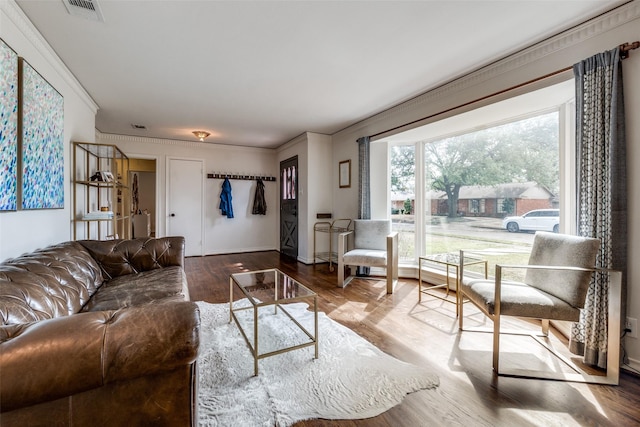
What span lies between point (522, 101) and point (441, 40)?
945 mm

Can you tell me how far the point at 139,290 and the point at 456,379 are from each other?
2.18 m

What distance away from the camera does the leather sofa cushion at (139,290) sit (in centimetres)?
179

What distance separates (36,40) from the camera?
2.05 meters

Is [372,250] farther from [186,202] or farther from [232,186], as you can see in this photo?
[186,202]

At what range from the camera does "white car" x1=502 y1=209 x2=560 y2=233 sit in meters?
2.61

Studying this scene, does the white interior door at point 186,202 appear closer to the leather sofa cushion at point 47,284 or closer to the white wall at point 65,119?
the white wall at point 65,119

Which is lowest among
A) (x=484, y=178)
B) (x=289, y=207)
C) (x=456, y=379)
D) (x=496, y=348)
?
(x=456, y=379)

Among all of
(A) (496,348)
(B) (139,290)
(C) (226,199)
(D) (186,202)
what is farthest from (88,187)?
(A) (496,348)

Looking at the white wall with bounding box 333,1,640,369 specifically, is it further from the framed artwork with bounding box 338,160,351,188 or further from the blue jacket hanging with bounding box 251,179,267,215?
the blue jacket hanging with bounding box 251,179,267,215

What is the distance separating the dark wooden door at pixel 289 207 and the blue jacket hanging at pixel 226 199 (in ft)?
3.55

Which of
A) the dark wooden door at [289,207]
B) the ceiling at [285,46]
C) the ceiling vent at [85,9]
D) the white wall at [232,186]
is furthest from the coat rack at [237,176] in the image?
the ceiling vent at [85,9]

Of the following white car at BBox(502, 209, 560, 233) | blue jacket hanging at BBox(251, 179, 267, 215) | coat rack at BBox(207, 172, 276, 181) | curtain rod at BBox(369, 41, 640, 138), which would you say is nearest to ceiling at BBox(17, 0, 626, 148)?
curtain rod at BBox(369, 41, 640, 138)

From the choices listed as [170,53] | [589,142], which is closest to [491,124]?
[589,142]

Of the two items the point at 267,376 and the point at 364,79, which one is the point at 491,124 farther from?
the point at 267,376
